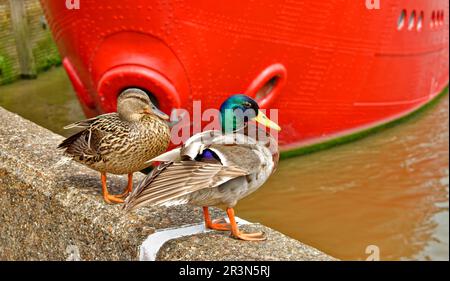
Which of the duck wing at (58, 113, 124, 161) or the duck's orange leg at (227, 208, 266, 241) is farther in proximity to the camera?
the duck wing at (58, 113, 124, 161)

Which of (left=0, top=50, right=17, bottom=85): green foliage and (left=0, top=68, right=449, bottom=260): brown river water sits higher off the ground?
(left=0, top=50, right=17, bottom=85): green foliage

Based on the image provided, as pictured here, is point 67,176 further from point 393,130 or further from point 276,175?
point 393,130

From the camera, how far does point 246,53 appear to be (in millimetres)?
6199

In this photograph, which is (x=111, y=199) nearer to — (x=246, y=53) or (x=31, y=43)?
(x=246, y=53)

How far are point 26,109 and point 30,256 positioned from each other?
632 centimetres

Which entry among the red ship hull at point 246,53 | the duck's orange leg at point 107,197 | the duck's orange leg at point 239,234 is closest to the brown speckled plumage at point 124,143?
the duck's orange leg at point 107,197

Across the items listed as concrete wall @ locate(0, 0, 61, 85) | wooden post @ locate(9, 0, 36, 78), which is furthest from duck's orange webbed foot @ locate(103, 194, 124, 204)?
wooden post @ locate(9, 0, 36, 78)

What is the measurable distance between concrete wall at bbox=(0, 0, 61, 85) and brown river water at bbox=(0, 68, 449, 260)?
5.11ft

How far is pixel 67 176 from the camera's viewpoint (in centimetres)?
339

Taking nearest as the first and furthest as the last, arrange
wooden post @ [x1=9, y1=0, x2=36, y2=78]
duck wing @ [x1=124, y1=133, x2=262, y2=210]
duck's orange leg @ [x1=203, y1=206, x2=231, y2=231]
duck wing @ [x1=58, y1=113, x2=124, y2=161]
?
duck wing @ [x1=124, y1=133, x2=262, y2=210], duck's orange leg @ [x1=203, y1=206, x2=231, y2=231], duck wing @ [x1=58, y1=113, x2=124, y2=161], wooden post @ [x1=9, y1=0, x2=36, y2=78]

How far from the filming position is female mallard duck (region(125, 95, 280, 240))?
2.42 meters

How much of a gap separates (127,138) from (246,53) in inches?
138

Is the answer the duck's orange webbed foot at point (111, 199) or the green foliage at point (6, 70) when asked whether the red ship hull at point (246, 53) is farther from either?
the green foliage at point (6, 70)

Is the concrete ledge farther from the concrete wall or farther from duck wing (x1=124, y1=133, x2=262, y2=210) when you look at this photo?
the concrete wall
